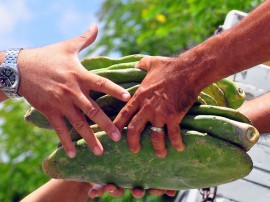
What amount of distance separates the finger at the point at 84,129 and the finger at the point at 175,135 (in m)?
0.33

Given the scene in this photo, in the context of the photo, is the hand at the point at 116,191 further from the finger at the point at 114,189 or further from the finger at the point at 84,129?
the finger at the point at 84,129

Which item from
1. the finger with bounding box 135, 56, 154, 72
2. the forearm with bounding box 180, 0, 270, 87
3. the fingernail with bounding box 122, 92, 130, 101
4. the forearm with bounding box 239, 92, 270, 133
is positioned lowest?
the forearm with bounding box 239, 92, 270, 133

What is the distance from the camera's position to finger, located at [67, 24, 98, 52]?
4418mm

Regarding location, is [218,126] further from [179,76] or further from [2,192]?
[2,192]

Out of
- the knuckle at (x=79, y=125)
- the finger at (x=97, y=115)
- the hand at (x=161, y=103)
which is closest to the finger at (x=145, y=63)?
the hand at (x=161, y=103)

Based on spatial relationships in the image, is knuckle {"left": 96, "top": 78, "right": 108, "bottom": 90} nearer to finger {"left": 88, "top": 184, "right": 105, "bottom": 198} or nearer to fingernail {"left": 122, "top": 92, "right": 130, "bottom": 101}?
fingernail {"left": 122, "top": 92, "right": 130, "bottom": 101}

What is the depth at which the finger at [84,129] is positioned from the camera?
4008 mm

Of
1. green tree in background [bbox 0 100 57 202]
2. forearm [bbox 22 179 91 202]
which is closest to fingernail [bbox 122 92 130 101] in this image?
forearm [bbox 22 179 91 202]

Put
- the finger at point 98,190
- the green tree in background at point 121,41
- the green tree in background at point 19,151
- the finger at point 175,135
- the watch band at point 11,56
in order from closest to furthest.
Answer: the finger at point 175,135 → the finger at point 98,190 → the watch band at point 11,56 → the green tree in background at point 121,41 → the green tree in background at point 19,151

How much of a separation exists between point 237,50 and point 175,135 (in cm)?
49

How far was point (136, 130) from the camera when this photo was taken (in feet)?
13.1

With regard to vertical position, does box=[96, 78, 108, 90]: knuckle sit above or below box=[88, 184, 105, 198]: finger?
above

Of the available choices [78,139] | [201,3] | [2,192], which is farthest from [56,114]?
[2,192]

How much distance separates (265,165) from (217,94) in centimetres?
179
